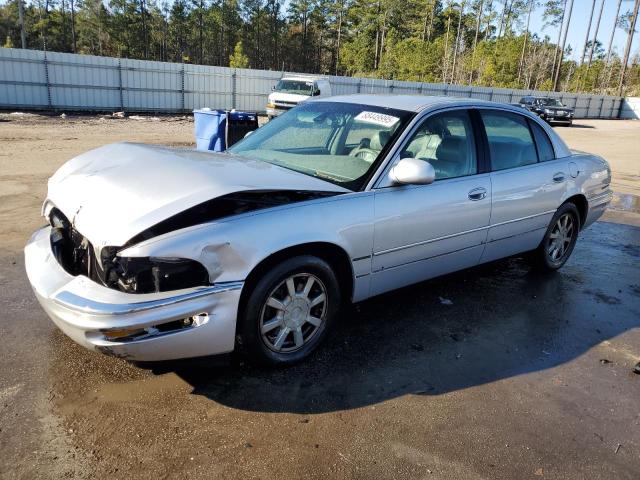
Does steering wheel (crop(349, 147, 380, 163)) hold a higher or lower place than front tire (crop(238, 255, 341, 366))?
higher

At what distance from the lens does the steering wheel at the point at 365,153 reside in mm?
3543

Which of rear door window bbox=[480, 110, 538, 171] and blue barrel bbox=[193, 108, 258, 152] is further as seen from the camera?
blue barrel bbox=[193, 108, 258, 152]

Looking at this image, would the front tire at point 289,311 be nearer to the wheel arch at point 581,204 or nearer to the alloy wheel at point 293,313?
the alloy wheel at point 293,313

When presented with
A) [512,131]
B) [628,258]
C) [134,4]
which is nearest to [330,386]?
[512,131]

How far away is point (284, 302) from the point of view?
3.05 m

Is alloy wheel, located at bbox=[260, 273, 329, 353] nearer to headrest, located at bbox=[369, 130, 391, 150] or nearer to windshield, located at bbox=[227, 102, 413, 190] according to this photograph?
windshield, located at bbox=[227, 102, 413, 190]

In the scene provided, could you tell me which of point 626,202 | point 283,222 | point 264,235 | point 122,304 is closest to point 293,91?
point 626,202

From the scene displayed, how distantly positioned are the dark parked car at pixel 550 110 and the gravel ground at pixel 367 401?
100 feet

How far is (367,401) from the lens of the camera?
2932mm

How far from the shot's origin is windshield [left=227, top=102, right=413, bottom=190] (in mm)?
3531

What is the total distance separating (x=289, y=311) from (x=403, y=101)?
6.39 ft

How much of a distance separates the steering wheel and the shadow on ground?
117cm

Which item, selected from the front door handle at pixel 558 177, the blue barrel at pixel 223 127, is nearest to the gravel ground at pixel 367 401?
the front door handle at pixel 558 177

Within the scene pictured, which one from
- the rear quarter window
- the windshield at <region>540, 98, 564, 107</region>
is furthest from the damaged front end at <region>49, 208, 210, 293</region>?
the windshield at <region>540, 98, 564, 107</region>
